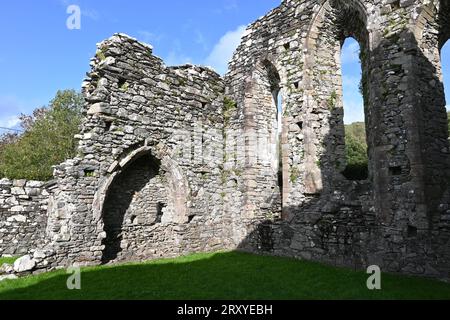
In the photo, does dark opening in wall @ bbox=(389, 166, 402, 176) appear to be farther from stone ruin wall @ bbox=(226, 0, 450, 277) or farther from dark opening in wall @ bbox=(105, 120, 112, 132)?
dark opening in wall @ bbox=(105, 120, 112, 132)

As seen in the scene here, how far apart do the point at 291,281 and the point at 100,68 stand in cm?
724

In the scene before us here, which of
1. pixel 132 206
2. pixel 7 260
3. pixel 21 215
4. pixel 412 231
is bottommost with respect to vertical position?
pixel 7 260

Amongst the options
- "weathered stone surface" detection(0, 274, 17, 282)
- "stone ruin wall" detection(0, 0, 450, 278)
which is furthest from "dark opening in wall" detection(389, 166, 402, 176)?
"weathered stone surface" detection(0, 274, 17, 282)

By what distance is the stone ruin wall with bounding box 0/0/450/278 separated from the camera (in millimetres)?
7477

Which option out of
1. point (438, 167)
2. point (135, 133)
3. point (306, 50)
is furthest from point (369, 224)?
point (135, 133)

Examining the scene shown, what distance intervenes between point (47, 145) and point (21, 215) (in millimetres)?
15878

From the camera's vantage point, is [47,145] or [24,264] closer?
[24,264]

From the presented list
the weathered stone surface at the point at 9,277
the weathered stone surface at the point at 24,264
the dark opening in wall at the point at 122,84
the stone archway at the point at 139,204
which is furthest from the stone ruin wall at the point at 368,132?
the weathered stone surface at the point at 9,277

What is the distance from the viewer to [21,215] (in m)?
10.9

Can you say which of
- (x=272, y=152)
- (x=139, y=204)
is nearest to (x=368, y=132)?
(x=272, y=152)

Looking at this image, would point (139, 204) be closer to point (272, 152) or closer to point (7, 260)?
point (7, 260)

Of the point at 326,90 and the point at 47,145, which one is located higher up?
the point at 47,145

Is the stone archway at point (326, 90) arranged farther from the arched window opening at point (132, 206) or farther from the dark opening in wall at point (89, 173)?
the dark opening in wall at point (89, 173)

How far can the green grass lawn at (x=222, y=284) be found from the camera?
227 inches
